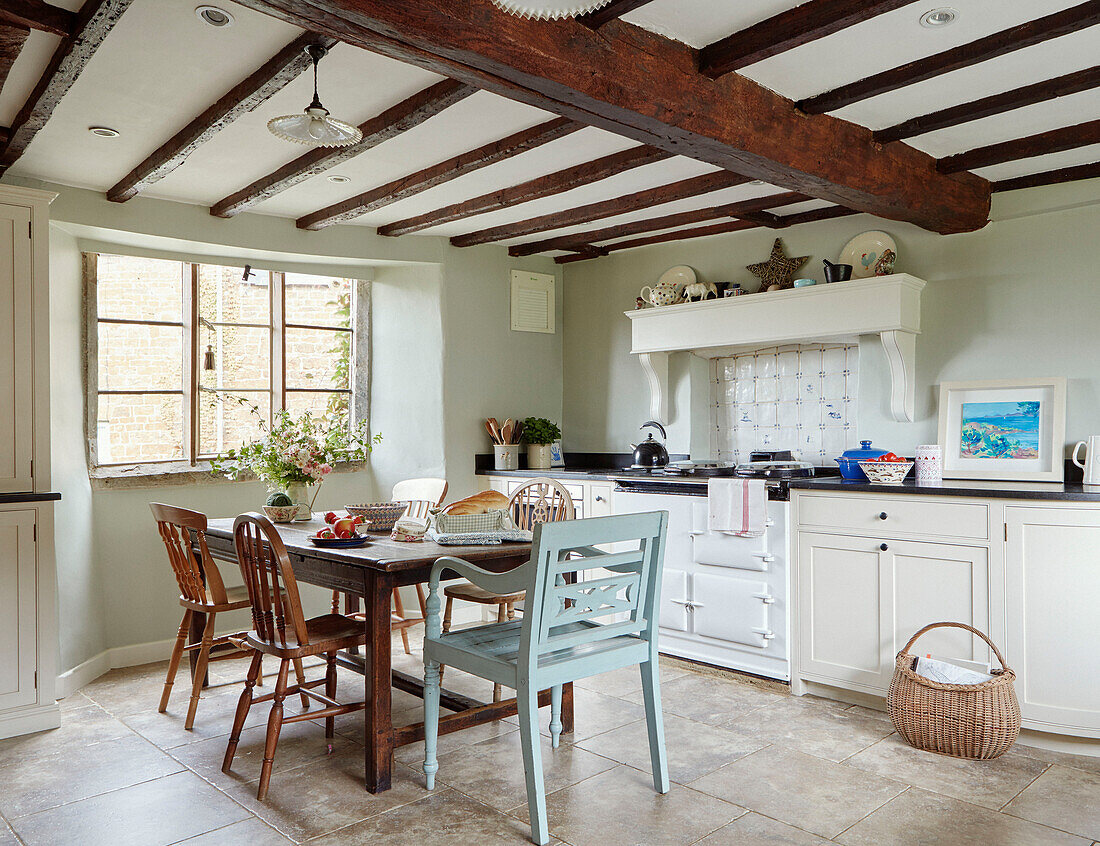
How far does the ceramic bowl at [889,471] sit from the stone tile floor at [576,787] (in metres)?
0.99

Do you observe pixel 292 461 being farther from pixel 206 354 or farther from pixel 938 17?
pixel 938 17

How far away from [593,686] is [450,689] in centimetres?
66

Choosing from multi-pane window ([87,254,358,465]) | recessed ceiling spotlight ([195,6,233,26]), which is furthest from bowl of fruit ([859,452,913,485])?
multi-pane window ([87,254,358,465])

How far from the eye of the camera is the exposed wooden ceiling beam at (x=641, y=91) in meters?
1.97

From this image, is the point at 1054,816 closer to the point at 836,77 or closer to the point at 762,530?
the point at 762,530

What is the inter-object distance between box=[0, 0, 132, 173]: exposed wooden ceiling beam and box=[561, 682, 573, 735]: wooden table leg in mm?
2668

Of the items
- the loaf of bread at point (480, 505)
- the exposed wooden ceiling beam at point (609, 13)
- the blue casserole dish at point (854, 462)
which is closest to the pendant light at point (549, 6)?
the exposed wooden ceiling beam at point (609, 13)

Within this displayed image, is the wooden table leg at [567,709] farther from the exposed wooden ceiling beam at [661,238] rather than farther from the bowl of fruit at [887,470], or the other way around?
the exposed wooden ceiling beam at [661,238]

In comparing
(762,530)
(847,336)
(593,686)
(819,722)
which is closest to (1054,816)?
(819,722)

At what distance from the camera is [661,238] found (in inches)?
198

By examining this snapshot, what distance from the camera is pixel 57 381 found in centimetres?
405

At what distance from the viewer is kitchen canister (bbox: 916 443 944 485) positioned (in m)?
→ 3.69

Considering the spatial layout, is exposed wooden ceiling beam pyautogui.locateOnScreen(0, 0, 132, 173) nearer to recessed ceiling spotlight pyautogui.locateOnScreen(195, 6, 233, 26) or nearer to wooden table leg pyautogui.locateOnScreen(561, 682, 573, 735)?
recessed ceiling spotlight pyautogui.locateOnScreen(195, 6, 233, 26)

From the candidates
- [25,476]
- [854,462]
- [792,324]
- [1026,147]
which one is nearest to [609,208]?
[792,324]
